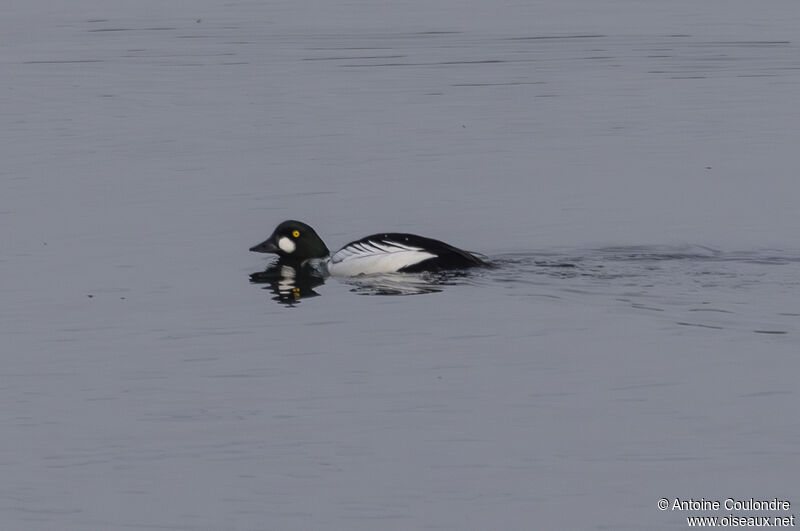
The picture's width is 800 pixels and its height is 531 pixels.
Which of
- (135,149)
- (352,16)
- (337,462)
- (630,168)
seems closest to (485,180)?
(630,168)

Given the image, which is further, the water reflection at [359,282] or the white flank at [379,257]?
the white flank at [379,257]

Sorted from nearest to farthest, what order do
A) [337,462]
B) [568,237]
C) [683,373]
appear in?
[337,462], [683,373], [568,237]

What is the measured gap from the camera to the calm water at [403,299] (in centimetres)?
1023

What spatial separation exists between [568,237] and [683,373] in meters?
5.87

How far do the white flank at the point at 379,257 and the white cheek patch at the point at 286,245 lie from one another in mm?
1067

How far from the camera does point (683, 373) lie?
12430 mm

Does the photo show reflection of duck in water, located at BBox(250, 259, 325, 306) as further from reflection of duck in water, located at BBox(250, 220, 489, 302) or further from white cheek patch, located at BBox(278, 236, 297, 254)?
white cheek patch, located at BBox(278, 236, 297, 254)

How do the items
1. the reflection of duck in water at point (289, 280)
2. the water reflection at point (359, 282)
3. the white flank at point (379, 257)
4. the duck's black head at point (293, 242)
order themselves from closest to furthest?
the water reflection at point (359, 282)
the reflection of duck in water at point (289, 280)
the white flank at point (379, 257)
the duck's black head at point (293, 242)

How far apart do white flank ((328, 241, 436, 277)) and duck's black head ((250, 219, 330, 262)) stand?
1019 millimetres

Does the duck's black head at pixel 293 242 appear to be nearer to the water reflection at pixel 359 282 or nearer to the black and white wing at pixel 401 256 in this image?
the water reflection at pixel 359 282

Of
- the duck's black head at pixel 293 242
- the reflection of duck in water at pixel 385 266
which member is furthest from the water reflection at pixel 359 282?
the duck's black head at pixel 293 242

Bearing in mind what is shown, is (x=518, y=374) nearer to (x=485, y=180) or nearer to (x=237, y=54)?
(x=485, y=180)

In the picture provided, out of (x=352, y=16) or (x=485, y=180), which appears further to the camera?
(x=352, y=16)

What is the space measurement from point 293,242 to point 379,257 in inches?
60.7
